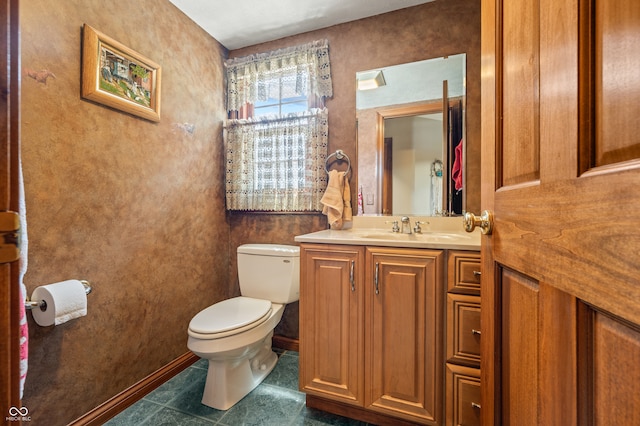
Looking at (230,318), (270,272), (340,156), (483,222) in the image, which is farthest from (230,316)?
(483,222)

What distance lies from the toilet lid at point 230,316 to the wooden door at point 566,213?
3.86ft

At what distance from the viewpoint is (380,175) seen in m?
1.89

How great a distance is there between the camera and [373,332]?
4.34 feet

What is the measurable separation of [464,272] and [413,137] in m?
0.98

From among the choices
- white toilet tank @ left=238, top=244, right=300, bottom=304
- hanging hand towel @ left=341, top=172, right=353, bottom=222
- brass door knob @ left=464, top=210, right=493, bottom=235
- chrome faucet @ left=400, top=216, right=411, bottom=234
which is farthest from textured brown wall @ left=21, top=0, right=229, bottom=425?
brass door knob @ left=464, top=210, right=493, bottom=235

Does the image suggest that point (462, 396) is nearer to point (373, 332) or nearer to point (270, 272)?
point (373, 332)

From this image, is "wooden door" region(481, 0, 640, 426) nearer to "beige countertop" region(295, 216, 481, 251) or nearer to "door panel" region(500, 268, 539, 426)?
"door panel" region(500, 268, 539, 426)

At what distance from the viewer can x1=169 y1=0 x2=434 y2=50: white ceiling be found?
Answer: 1770 mm

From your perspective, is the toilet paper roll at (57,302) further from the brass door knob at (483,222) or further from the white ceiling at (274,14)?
the white ceiling at (274,14)

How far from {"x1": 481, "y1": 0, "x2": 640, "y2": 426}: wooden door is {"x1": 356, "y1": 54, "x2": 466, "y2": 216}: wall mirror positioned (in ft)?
3.85

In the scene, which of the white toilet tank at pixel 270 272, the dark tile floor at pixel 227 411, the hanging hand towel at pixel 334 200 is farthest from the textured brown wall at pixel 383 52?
the dark tile floor at pixel 227 411

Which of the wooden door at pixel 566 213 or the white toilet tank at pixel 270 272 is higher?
the wooden door at pixel 566 213

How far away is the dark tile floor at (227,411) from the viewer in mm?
1401

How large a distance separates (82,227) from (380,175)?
1.68m
